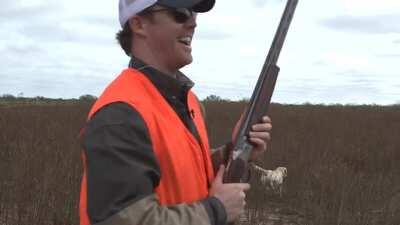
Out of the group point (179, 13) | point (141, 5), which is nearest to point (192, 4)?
point (179, 13)

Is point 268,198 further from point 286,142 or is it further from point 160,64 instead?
point 160,64

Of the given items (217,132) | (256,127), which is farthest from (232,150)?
(217,132)

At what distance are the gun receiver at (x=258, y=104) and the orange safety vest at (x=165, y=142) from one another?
107 mm

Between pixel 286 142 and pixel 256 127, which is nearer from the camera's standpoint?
pixel 256 127

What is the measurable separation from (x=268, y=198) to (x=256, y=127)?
15.9 feet

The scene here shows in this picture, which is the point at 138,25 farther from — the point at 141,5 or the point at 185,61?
the point at 185,61

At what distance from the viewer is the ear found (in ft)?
5.54

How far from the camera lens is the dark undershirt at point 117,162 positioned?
51.9 inches

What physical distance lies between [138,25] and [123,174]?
56 cm

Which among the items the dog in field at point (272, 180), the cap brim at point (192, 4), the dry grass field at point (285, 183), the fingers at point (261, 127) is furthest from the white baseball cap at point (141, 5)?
the dog in field at point (272, 180)

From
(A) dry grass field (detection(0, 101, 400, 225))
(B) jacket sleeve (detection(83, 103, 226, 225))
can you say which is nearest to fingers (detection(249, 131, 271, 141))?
(B) jacket sleeve (detection(83, 103, 226, 225))

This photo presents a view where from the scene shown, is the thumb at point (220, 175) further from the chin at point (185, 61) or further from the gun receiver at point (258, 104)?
the chin at point (185, 61)

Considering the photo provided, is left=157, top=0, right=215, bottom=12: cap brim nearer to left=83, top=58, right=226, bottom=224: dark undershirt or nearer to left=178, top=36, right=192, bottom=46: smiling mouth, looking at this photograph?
left=178, top=36, right=192, bottom=46: smiling mouth

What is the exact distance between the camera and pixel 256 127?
1.77 meters
